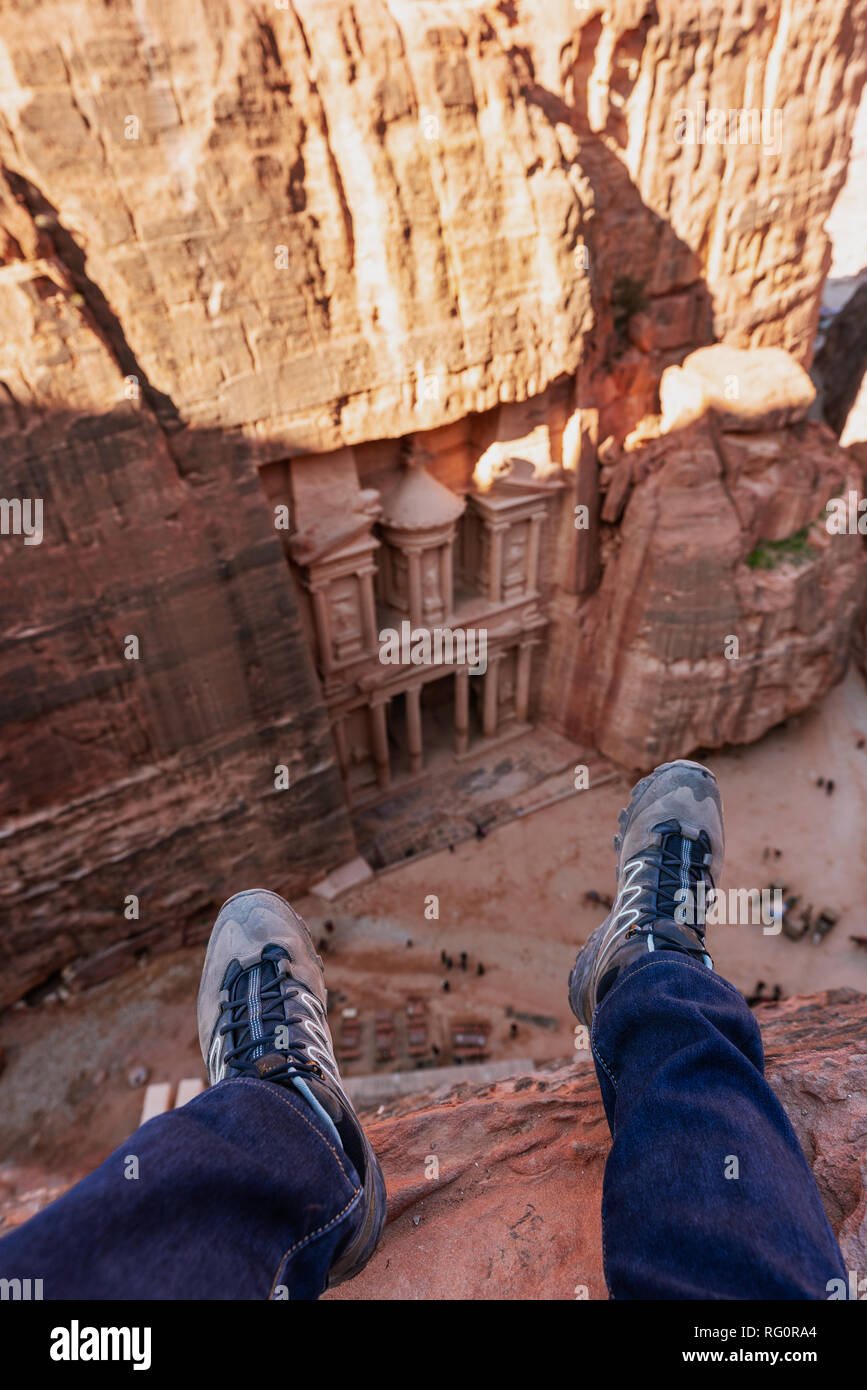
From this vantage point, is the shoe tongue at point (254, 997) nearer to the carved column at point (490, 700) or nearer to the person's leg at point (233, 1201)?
the person's leg at point (233, 1201)

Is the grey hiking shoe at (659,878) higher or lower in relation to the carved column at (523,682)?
higher

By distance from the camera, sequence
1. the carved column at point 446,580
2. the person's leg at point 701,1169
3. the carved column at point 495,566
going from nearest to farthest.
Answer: the person's leg at point 701,1169 → the carved column at point 446,580 → the carved column at point 495,566

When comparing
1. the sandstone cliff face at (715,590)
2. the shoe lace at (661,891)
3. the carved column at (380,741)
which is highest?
the shoe lace at (661,891)

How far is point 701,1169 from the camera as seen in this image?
2713mm

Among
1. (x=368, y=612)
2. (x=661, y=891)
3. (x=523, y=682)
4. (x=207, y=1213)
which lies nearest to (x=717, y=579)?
(x=523, y=682)

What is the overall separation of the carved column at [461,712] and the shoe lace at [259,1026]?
42.3 ft

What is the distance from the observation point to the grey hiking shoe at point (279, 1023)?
3.45 m

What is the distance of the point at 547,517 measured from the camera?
16.6 metres

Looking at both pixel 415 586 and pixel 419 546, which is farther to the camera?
pixel 415 586

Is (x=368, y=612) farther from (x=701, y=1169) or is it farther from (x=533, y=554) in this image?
(x=701, y=1169)

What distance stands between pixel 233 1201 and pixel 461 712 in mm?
15578

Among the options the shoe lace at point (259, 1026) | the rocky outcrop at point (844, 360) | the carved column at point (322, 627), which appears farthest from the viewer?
the rocky outcrop at point (844, 360)

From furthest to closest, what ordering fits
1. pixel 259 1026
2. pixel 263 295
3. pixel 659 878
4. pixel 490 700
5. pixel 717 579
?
pixel 490 700, pixel 717 579, pixel 263 295, pixel 659 878, pixel 259 1026

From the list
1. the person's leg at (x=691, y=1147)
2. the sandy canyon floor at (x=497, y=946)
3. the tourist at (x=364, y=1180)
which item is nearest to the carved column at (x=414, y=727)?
the sandy canyon floor at (x=497, y=946)
